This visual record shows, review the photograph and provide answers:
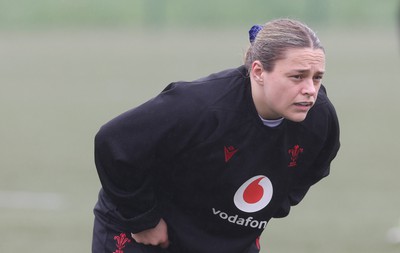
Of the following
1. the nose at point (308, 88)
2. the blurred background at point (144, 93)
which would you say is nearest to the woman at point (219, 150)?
the nose at point (308, 88)

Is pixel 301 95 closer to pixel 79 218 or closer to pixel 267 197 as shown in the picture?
pixel 267 197

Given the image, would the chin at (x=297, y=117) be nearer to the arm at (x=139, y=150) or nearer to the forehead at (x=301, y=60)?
the forehead at (x=301, y=60)

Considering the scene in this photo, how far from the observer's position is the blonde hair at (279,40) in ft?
13.7

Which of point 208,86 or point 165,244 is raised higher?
point 208,86

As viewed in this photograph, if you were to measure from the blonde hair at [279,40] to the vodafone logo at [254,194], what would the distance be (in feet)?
1.68

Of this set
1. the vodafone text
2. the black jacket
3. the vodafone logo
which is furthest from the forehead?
the vodafone text

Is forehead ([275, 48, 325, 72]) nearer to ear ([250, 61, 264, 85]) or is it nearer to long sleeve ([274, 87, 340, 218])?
ear ([250, 61, 264, 85])

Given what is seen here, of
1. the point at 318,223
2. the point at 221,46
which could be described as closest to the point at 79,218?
the point at 318,223

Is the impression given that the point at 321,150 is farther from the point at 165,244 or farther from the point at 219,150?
the point at 165,244

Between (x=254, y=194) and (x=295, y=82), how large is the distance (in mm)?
596

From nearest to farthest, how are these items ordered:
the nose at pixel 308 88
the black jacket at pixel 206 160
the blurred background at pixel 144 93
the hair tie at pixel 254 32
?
the nose at pixel 308 88
the black jacket at pixel 206 160
the hair tie at pixel 254 32
the blurred background at pixel 144 93

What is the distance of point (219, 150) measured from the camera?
170 inches

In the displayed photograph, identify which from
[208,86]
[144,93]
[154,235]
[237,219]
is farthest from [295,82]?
[144,93]

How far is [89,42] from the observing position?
81.2 ft
